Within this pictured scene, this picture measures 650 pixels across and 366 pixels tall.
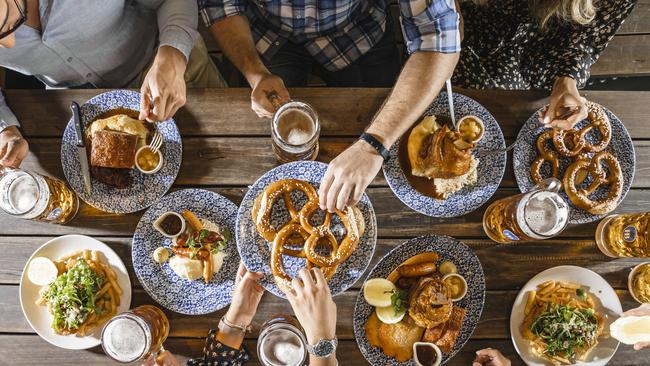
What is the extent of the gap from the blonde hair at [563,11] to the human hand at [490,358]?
1398 mm

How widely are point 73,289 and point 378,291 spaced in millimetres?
1222

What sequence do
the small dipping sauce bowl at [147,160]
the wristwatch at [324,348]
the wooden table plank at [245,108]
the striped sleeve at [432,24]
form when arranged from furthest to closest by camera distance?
the wooden table plank at [245,108]
the small dipping sauce bowl at [147,160]
the striped sleeve at [432,24]
the wristwatch at [324,348]

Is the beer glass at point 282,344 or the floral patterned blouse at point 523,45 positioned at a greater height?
the floral patterned blouse at point 523,45

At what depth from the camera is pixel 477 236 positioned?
6.10 feet

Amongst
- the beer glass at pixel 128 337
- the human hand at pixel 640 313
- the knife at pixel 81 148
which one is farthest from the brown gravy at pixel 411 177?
the knife at pixel 81 148

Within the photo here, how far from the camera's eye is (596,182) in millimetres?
1817

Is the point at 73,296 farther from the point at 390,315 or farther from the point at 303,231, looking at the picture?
the point at 390,315

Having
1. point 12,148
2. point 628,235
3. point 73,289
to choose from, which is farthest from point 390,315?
point 12,148

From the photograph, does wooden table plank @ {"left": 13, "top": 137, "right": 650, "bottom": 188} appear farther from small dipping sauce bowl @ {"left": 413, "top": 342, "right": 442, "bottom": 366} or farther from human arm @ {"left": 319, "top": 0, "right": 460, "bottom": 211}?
small dipping sauce bowl @ {"left": 413, "top": 342, "right": 442, "bottom": 366}

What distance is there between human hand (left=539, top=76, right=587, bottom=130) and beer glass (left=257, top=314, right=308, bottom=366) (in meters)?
1.36

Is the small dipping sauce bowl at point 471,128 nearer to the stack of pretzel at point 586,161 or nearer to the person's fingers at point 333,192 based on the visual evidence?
the stack of pretzel at point 586,161

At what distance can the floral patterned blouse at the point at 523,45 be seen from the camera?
1.90 meters

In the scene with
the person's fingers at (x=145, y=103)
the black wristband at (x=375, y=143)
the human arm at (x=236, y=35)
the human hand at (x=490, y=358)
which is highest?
the human arm at (x=236, y=35)

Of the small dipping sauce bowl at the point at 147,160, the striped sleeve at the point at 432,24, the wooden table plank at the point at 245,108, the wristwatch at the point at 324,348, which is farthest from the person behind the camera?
the wooden table plank at the point at 245,108
